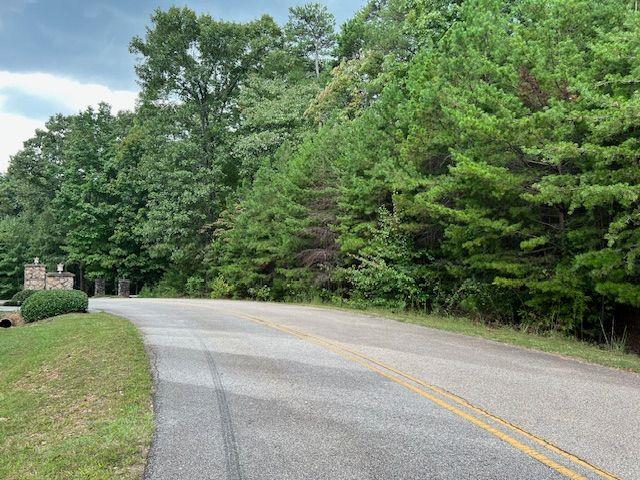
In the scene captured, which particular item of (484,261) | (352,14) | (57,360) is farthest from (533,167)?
(352,14)

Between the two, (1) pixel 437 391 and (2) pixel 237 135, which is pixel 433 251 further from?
(2) pixel 237 135

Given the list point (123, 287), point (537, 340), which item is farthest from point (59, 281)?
point (537, 340)

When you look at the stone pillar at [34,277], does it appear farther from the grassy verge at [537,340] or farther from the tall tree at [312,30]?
the tall tree at [312,30]

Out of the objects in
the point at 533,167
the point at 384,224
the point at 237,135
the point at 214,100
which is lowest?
the point at 384,224

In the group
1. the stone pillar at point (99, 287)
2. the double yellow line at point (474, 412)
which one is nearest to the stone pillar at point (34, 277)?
the stone pillar at point (99, 287)

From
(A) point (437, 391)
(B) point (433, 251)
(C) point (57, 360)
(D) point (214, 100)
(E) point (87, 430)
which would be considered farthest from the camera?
(D) point (214, 100)

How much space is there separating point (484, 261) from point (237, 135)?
2656 cm

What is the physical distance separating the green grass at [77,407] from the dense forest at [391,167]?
7.99 m

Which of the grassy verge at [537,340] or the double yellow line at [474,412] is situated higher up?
the grassy verge at [537,340]

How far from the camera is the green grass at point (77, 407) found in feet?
13.1

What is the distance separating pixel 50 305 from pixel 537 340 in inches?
578

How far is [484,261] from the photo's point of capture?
1300 centimetres

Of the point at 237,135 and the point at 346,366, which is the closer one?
the point at 346,366

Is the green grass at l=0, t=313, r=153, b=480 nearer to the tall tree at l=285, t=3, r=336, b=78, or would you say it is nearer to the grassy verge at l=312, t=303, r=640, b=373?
the grassy verge at l=312, t=303, r=640, b=373
